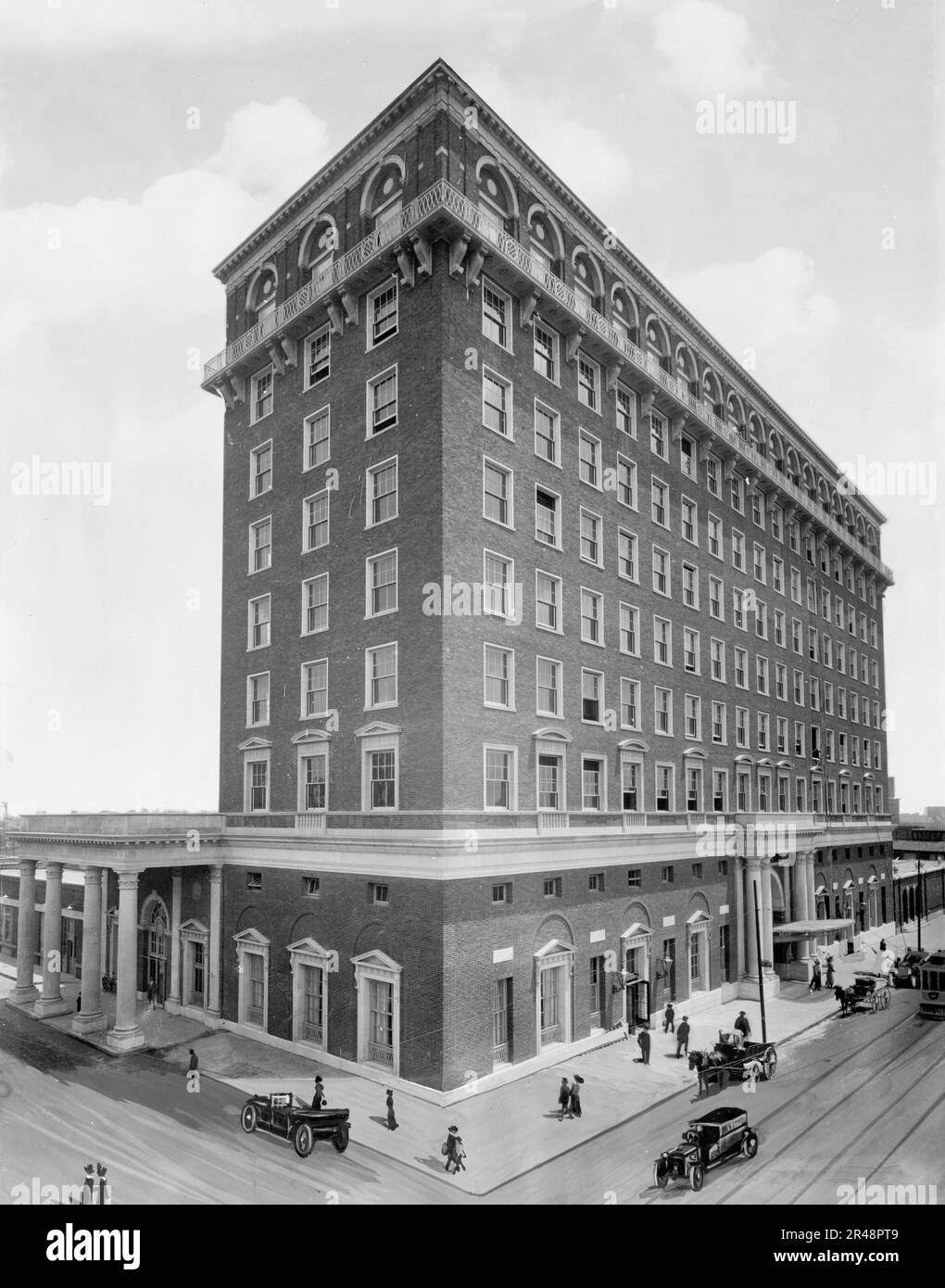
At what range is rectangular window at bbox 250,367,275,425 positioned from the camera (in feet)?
121

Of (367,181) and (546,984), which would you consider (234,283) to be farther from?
(546,984)

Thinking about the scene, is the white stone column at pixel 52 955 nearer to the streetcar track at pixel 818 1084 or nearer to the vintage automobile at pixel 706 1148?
the vintage automobile at pixel 706 1148

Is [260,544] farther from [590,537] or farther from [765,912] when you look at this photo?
[765,912]

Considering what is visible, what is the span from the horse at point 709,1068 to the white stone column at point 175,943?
2063 centimetres

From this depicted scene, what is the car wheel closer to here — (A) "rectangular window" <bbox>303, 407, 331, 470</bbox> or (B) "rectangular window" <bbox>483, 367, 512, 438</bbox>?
(B) "rectangular window" <bbox>483, 367, 512, 438</bbox>

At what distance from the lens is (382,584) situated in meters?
30.0

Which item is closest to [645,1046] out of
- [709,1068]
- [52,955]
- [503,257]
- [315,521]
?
[709,1068]

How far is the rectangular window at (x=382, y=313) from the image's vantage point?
99.9 ft

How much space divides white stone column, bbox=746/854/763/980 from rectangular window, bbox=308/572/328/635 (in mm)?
23129

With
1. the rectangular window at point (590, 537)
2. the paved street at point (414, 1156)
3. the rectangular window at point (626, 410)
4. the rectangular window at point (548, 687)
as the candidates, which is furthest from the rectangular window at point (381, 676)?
the rectangular window at point (626, 410)

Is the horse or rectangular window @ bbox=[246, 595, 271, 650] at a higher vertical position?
Result: rectangular window @ bbox=[246, 595, 271, 650]

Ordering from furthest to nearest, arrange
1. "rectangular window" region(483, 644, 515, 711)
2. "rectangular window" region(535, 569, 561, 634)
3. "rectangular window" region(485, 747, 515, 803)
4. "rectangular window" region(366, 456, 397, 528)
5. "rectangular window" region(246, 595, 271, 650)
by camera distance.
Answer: "rectangular window" region(246, 595, 271, 650) < "rectangular window" region(535, 569, 561, 634) < "rectangular window" region(366, 456, 397, 528) < "rectangular window" region(483, 644, 515, 711) < "rectangular window" region(485, 747, 515, 803)

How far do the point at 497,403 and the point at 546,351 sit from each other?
14.0ft

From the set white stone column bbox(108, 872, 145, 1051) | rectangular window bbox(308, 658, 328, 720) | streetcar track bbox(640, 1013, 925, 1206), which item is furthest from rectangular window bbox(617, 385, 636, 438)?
white stone column bbox(108, 872, 145, 1051)
